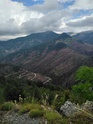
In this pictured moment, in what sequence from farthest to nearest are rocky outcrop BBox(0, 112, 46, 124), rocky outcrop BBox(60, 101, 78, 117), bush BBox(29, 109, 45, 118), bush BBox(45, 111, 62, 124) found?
bush BBox(29, 109, 45, 118) → rocky outcrop BBox(60, 101, 78, 117) → rocky outcrop BBox(0, 112, 46, 124) → bush BBox(45, 111, 62, 124)

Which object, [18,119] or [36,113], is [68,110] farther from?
[18,119]

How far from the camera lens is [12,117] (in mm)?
14344

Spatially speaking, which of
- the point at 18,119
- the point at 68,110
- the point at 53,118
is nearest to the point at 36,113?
the point at 18,119

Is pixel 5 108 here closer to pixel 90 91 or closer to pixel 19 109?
pixel 19 109

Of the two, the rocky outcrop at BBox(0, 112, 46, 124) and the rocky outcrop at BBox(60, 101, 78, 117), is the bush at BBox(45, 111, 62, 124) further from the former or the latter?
the rocky outcrop at BBox(60, 101, 78, 117)

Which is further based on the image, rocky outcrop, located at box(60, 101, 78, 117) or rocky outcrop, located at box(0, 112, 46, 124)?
rocky outcrop, located at box(60, 101, 78, 117)

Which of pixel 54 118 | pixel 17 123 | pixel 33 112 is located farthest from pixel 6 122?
pixel 54 118

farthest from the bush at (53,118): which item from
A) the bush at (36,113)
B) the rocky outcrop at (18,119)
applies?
the bush at (36,113)

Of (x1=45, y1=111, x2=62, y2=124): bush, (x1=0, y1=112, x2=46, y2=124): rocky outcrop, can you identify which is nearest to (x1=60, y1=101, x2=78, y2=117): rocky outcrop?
(x1=45, y1=111, x2=62, y2=124): bush

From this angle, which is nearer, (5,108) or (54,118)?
(54,118)

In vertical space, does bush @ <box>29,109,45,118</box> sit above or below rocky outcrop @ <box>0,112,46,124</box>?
above

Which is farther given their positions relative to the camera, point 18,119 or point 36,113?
point 18,119

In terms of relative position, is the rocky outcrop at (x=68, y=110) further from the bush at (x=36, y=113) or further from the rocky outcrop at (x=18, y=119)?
the rocky outcrop at (x=18, y=119)

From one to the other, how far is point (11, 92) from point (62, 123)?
315 ft
